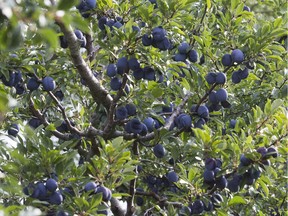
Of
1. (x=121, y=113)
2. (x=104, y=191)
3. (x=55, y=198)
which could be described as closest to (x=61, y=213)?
(x=55, y=198)

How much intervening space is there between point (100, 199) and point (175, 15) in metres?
0.82

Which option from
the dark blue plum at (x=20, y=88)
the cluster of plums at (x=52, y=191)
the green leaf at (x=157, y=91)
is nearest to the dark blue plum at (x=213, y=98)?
the green leaf at (x=157, y=91)

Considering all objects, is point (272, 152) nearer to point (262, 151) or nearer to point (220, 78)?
point (262, 151)

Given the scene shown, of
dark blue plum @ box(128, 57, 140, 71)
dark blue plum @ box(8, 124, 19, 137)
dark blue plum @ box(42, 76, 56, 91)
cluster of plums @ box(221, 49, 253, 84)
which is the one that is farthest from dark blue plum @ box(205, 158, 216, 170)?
dark blue plum @ box(8, 124, 19, 137)

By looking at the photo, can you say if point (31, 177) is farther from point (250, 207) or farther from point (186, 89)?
point (250, 207)

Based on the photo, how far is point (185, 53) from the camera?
271cm

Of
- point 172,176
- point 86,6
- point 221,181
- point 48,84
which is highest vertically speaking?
point 86,6

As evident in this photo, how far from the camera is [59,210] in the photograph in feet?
7.18

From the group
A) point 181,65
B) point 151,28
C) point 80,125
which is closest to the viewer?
point 151,28

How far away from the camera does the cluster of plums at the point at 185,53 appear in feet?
8.82

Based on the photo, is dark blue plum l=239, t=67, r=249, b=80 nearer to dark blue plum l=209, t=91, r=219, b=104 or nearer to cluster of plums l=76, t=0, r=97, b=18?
dark blue plum l=209, t=91, r=219, b=104

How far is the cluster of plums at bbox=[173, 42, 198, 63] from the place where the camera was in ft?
8.82

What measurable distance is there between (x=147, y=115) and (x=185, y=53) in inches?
12.8

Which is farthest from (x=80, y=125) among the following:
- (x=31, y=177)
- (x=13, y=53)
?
(x=31, y=177)
